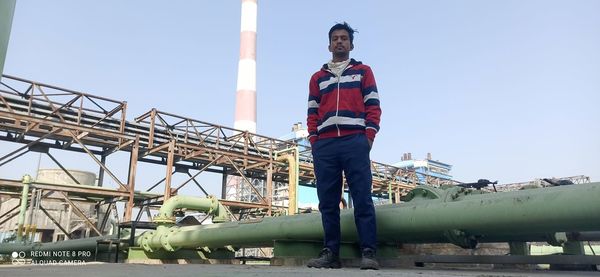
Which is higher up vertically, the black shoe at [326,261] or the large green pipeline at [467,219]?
the large green pipeline at [467,219]

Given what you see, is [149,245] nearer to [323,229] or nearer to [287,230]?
[287,230]

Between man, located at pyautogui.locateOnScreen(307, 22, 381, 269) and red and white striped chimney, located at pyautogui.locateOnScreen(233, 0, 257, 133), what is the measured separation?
22205mm

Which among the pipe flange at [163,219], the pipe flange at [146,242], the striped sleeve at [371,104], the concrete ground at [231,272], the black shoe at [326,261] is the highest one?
the striped sleeve at [371,104]

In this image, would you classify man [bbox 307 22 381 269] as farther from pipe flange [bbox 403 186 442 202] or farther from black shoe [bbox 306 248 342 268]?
pipe flange [bbox 403 186 442 202]

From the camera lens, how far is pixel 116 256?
6.33 m

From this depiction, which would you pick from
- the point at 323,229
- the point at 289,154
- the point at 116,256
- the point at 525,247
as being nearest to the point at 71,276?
the point at 323,229

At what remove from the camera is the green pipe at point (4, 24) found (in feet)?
3.97

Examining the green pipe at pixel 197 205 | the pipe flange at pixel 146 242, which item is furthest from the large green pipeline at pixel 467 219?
the green pipe at pixel 197 205

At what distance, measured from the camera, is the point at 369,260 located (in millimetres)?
2490

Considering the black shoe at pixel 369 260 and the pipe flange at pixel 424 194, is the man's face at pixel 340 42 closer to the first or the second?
the pipe flange at pixel 424 194

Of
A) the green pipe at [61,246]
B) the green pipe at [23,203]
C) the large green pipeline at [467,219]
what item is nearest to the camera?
the large green pipeline at [467,219]

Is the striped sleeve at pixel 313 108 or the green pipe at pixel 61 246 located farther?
the green pipe at pixel 61 246

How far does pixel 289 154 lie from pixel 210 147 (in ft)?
9.76

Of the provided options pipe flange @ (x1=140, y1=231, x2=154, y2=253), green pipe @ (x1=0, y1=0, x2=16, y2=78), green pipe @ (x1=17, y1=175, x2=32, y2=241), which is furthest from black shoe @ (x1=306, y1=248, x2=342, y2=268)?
green pipe @ (x1=17, y1=175, x2=32, y2=241)
